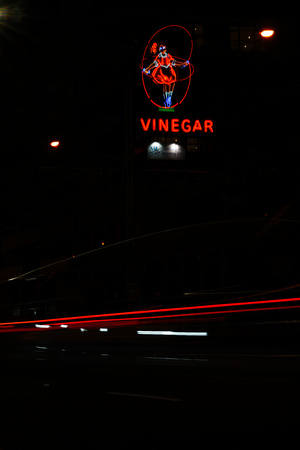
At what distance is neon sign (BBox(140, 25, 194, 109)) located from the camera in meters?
40.5

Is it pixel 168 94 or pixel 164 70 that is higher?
pixel 164 70

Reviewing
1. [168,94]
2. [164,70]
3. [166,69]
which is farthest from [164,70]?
[168,94]

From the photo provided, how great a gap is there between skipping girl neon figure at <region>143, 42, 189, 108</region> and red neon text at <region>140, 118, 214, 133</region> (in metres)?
0.97

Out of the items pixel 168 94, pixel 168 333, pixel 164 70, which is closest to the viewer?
pixel 168 333

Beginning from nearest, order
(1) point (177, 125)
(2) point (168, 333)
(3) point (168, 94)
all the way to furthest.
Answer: (2) point (168, 333)
(3) point (168, 94)
(1) point (177, 125)

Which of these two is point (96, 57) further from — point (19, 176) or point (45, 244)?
point (19, 176)

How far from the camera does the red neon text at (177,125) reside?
136 ft

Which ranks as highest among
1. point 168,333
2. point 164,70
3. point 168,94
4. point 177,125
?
point 164,70

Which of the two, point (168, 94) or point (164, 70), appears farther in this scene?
point (168, 94)

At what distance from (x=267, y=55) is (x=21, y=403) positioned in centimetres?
4128

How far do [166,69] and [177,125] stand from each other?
3045mm

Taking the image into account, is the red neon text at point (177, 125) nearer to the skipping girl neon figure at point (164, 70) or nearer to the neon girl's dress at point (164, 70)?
the skipping girl neon figure at point (164, 70)

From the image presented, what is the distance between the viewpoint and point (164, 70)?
135ft

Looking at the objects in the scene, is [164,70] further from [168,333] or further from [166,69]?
[168,333]
